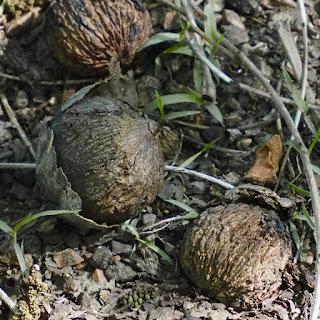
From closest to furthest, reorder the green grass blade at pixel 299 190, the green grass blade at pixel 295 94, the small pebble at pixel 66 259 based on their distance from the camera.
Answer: the small pebble at pixel 66 259 → the green grass blade at pixel 299 190 → the green grass blade at pixel 295 94

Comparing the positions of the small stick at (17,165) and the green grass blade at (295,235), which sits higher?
the small stick at (17,165)

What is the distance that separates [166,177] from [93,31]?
603 millimetres

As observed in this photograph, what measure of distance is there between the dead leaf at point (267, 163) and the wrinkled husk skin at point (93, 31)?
2.09ft

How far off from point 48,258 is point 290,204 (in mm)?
844

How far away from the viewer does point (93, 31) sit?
2590 millimetres

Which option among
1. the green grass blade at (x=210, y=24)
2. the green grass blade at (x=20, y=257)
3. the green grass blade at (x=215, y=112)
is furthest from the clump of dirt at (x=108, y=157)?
the green grass blade at (x=210, y=24)

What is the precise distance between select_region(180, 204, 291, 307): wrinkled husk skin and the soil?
7cm

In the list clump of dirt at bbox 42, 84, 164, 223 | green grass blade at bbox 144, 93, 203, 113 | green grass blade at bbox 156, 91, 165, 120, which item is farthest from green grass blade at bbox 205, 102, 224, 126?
clump of dirt at bbox 42, 84, 164, 223

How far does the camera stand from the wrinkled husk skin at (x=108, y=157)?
7.47 feet

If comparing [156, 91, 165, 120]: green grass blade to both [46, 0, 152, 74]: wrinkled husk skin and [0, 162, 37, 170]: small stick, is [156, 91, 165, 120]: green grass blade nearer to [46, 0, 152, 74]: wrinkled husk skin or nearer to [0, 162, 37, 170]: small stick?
[46, 0, 152, 74]: wrinkled husk skin

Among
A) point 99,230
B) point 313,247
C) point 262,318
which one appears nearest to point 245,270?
point 262,318

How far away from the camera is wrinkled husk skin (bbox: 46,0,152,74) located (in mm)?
2584

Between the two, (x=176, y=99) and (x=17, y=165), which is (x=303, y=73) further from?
(x=17, y=165)

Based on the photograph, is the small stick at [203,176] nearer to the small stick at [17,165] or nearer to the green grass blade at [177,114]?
the green grass blade at [177,114]
